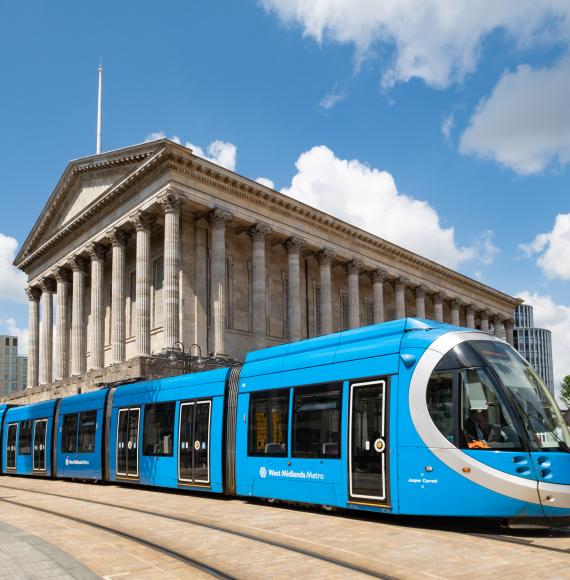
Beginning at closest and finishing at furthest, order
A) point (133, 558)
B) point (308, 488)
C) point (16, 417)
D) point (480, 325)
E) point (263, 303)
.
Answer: point (133, 558)
point (308, 488)
point (16, 417)
point (263, 303)
point (480, 325)

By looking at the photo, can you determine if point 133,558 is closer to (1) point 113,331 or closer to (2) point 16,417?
(2) point 16,417

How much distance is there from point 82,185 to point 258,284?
50.7ft

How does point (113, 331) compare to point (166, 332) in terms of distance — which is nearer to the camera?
point (166, 332)

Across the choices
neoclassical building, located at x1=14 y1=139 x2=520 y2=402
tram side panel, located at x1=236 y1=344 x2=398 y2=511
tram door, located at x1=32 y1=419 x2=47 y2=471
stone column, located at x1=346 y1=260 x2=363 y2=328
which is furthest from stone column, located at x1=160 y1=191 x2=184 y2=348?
tram side panel, located at x1=236 y1=344 x2=398 y2=511

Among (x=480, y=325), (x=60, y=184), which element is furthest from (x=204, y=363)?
(x=480, y=325)

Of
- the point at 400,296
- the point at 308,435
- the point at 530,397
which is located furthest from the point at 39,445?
the point at 400,296

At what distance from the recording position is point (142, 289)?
131 ft

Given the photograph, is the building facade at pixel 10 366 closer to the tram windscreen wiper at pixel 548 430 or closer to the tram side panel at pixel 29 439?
the tram side panel at pixel 29 439

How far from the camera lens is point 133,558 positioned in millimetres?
8961

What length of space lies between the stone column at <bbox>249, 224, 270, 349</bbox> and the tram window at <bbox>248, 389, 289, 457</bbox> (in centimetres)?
2688

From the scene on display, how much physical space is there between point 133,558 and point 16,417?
22.1 m

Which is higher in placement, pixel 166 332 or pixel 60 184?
pixel 60 184

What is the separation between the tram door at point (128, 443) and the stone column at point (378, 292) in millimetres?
33546

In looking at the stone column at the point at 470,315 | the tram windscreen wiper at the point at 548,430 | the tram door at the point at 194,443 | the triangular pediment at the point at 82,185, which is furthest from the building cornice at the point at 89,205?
the stone column at the point at 470,315
